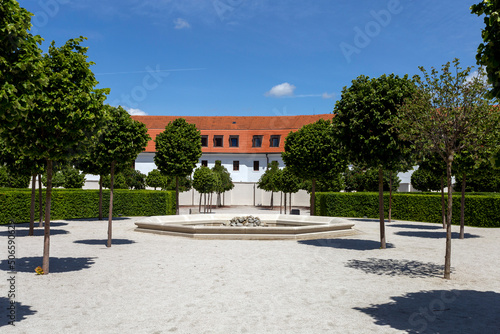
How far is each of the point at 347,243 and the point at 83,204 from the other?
59.2 ft

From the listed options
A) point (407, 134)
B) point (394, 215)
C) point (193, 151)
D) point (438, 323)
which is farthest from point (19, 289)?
point (394, 215)

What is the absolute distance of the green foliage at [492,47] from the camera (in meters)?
5.00

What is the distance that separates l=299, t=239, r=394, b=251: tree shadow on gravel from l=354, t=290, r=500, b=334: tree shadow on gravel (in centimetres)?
631

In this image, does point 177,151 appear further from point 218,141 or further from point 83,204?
point 218,141

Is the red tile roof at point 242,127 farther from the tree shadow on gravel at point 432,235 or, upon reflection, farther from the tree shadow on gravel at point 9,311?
the tree shadow on gravel at point 9,311

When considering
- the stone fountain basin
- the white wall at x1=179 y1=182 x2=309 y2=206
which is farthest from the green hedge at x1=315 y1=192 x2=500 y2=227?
the white wall at x1=179 y1=182 x2=309 y2=206

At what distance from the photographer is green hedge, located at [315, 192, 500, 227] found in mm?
23172

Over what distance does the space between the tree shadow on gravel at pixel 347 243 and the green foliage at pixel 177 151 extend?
13.1 meters

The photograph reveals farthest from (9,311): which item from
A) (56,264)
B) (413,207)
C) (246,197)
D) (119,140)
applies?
(246,197)

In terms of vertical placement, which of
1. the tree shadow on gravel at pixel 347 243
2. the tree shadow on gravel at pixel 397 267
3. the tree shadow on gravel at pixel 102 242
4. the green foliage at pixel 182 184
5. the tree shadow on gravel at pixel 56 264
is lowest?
the tree shadow on gravel at pixel 102 242

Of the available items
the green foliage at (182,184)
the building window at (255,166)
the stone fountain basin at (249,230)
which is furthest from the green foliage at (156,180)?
the stone fountain basin at (249,230)

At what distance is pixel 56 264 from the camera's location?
35.9ft

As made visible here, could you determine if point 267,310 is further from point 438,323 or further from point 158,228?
point 158,228

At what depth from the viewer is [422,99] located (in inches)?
401
